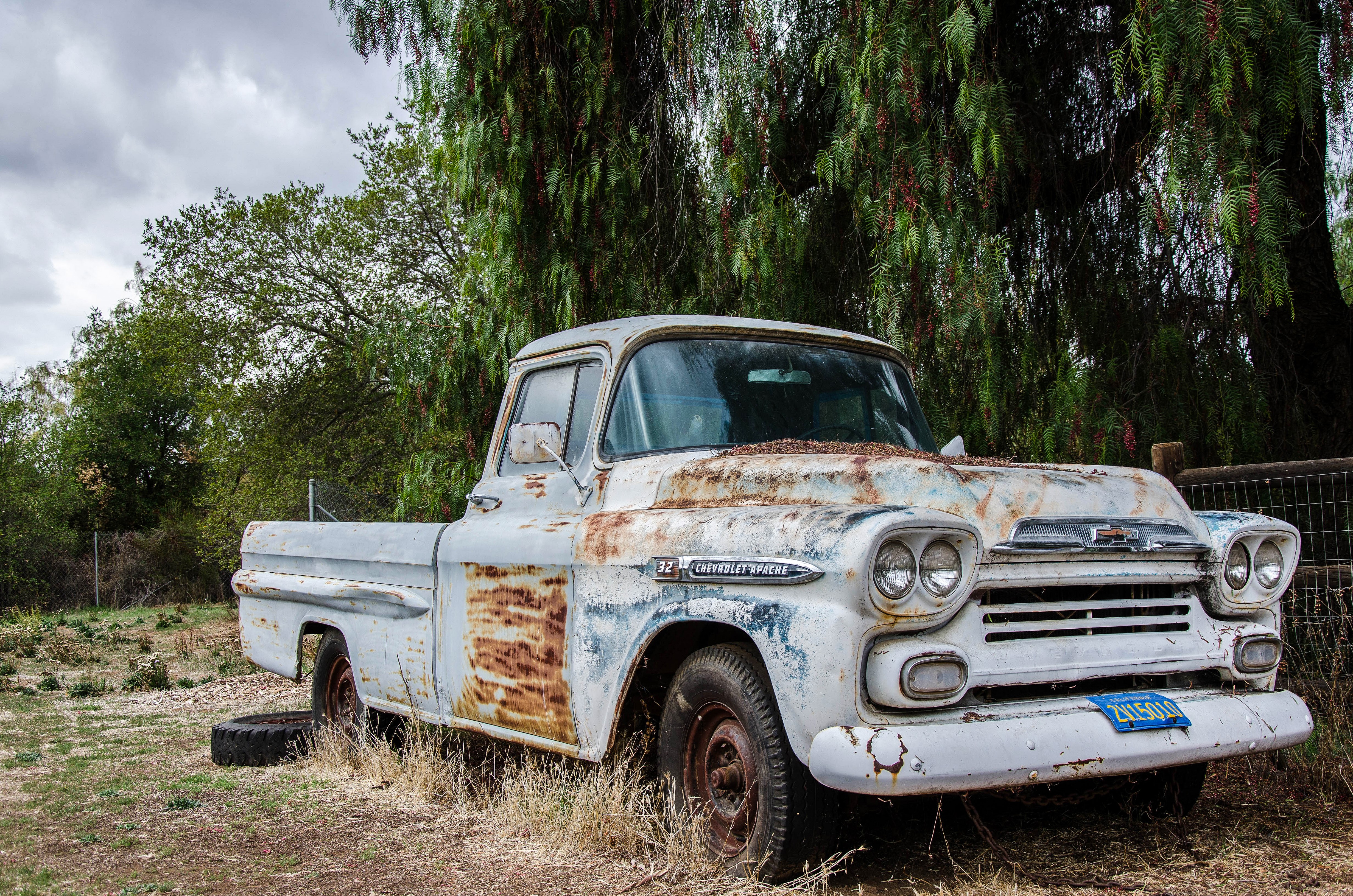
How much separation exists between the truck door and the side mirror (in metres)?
0.10

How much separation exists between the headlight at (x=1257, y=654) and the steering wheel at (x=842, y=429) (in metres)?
1.65

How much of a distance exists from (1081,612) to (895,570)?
0.75 meters

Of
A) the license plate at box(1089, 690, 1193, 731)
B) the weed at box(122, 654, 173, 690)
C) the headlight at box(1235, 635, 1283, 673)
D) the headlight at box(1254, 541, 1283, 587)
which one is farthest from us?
the weed at box(122, 654, 173, 690)

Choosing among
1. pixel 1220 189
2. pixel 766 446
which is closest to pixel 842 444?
pixel 766 446

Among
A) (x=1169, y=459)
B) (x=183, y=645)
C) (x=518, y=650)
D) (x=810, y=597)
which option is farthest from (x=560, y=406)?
(x=183, y=645)

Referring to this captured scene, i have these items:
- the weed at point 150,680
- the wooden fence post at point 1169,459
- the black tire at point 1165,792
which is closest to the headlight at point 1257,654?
the black tire at point 1165,792

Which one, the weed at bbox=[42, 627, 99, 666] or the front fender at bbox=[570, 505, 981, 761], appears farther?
the weed at bbox=[42, 627, 99, 666]

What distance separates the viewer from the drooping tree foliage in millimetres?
5219

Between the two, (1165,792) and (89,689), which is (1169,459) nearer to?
(1165,792)

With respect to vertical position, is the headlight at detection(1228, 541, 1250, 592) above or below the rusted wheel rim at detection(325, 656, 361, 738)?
above

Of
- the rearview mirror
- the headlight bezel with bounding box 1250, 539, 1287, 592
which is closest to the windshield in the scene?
the rearview mirror

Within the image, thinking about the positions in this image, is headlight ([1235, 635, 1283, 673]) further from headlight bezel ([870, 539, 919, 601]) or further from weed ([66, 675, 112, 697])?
weed ([66, 675, 112, 697])

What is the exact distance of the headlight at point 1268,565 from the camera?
3.76m

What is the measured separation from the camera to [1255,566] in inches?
148
